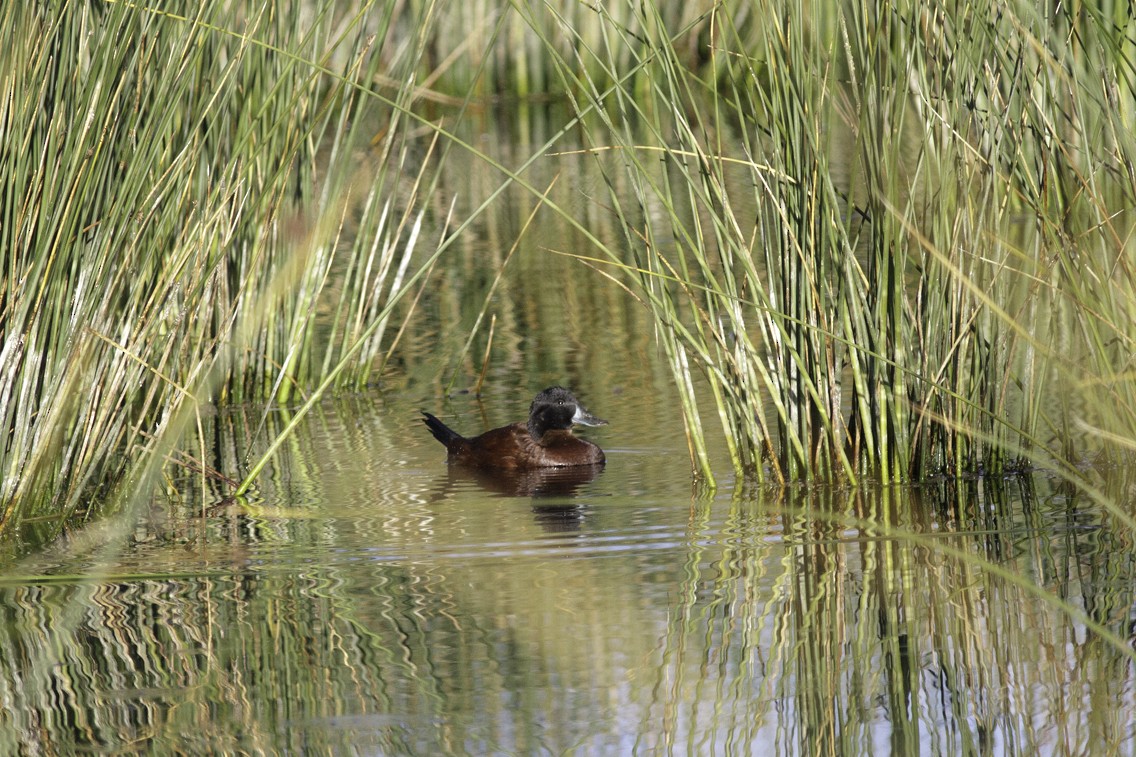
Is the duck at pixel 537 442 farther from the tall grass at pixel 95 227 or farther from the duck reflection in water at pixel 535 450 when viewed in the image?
the tall grass at pixel 95 227

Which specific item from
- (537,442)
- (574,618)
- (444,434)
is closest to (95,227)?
(574,618)

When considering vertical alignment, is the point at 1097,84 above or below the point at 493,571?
above

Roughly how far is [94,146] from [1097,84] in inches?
98.6

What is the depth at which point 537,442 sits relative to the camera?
20.6ft

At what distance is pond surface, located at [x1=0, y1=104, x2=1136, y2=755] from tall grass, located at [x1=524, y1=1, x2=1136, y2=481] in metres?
0.23

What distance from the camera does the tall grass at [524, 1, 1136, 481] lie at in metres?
4.38

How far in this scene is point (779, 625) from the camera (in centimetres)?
381

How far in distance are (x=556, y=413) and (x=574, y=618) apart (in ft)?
8.08

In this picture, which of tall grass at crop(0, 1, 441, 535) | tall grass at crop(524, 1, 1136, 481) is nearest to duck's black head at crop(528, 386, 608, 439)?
tall grass at crop(524, 1, 1136, 481)

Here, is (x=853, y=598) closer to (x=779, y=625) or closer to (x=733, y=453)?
(x=779, y=625)

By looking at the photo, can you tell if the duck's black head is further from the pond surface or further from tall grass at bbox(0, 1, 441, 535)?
tall grass at bbox(0, 1, 441, 535)

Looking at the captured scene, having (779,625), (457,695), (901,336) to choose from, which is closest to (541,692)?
(457,695)

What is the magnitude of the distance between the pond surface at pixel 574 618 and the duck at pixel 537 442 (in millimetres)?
→ 153

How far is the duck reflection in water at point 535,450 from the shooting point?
6.00 meters
